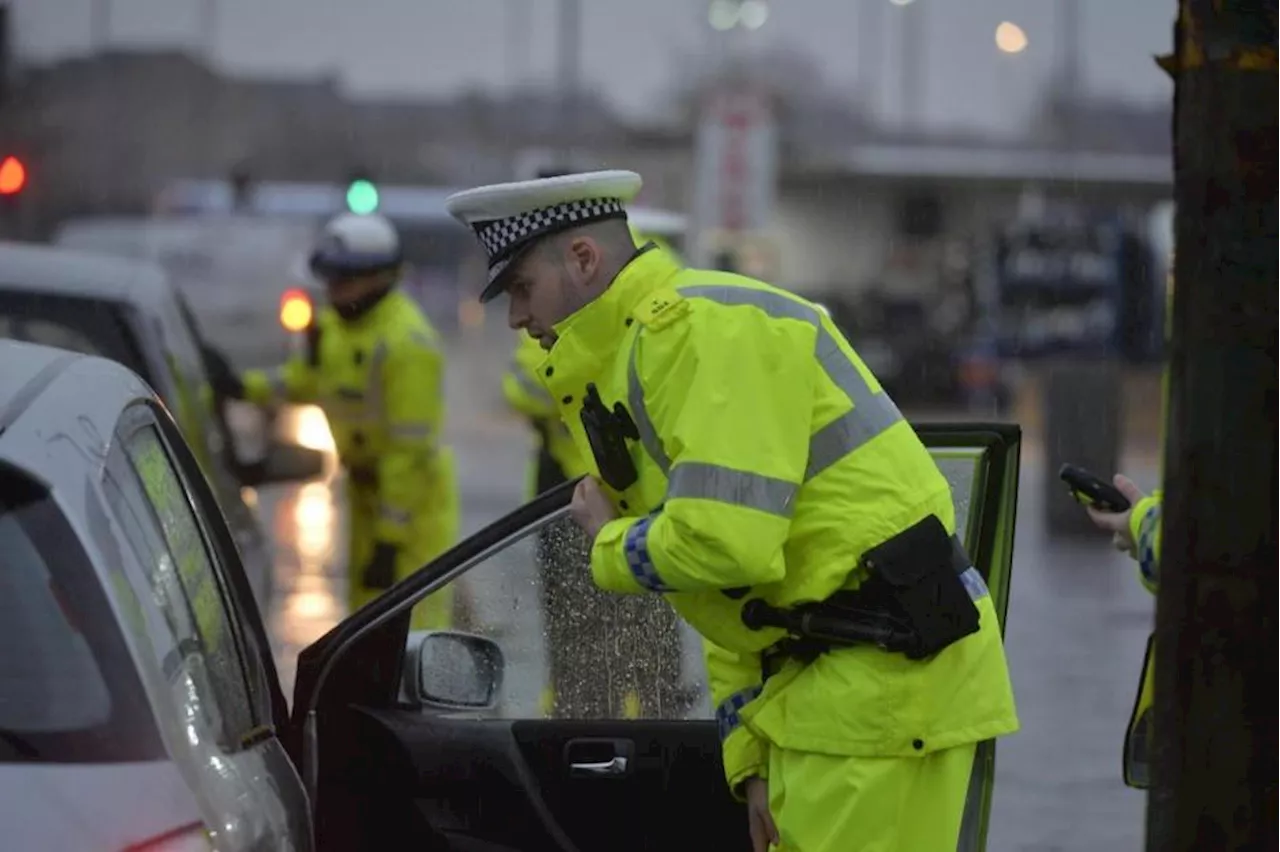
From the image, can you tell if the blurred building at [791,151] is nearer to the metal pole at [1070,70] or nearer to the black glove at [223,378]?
the metal pole at [1070,70]

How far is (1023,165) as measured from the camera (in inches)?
2409

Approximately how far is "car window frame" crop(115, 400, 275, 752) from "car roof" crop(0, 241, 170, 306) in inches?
76.0

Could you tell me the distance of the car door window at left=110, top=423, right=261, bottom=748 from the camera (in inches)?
142

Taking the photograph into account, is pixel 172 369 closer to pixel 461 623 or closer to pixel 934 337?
pixel 461 623

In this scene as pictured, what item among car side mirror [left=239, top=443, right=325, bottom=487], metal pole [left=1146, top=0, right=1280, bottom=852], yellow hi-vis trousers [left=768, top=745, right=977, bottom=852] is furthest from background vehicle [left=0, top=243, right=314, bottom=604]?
metal pole [left=1146, top=0, right=1280, bottom=852]

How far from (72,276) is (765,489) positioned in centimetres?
338

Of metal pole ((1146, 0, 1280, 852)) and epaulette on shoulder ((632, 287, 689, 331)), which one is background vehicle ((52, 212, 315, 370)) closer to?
epaulette on shoulder ((632, 287, 689, 331))

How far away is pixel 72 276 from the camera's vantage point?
665 cm

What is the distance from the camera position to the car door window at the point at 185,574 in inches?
142

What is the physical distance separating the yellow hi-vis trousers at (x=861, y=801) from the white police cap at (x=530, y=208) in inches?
34.0

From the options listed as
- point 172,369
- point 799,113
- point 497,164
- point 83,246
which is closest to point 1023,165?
point 799,113

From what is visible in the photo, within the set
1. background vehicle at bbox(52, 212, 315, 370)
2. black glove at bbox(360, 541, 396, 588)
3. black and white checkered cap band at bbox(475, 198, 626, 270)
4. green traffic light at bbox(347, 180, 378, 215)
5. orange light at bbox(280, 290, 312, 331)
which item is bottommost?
background vehicle at bbox(52, 212, 315, 370)

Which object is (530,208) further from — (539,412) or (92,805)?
(539,412)

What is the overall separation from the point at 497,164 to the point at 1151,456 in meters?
33.2
